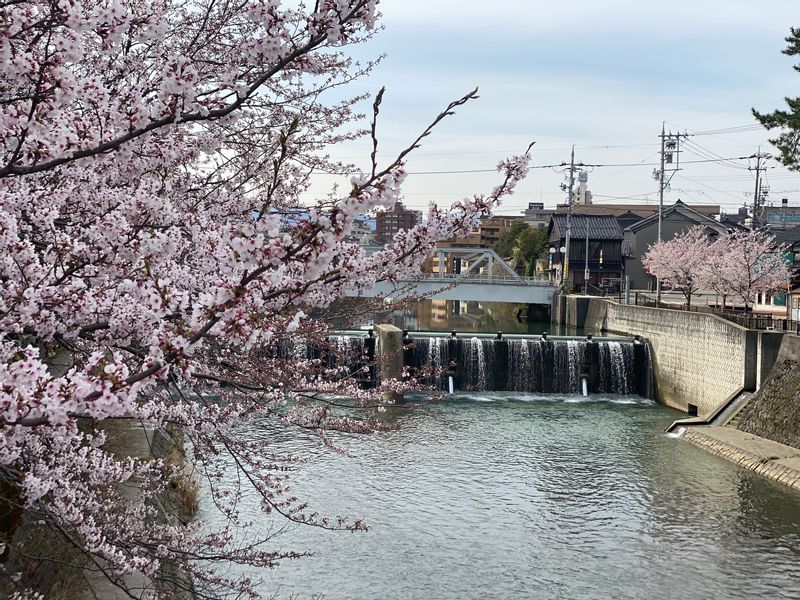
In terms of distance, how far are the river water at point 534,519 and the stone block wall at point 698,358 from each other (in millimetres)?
4279

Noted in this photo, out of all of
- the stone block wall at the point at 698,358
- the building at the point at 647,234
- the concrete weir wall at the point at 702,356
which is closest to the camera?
the concrete weir wall at the point at 702,356

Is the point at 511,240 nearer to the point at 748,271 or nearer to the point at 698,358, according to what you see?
the point at 748,271

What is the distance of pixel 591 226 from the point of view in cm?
6769

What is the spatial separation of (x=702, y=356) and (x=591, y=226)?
4117 cm

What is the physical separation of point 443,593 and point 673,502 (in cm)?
682

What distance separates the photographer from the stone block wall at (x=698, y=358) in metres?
24.9

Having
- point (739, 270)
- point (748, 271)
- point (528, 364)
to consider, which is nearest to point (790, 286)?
point (739, 270)

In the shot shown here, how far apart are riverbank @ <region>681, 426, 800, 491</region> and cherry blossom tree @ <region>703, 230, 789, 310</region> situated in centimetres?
1295

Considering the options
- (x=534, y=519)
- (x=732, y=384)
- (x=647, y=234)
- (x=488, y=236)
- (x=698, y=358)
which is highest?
(x=488, y=236)

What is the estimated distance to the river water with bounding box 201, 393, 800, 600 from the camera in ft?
40.7

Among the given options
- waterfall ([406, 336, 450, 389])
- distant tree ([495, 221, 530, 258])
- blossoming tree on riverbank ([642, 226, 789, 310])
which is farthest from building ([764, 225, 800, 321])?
distant tree ([495, 221, 530, 258])

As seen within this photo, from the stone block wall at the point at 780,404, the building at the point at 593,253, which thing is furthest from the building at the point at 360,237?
the building at the point at 593,253

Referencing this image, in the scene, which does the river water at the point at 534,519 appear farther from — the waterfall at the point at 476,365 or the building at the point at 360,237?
the waterfall at the point at 476,365

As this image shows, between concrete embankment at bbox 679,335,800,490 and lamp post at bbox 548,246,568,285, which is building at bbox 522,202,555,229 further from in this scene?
concrete embankment at bbox 679,335,800,490
